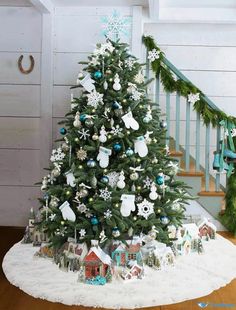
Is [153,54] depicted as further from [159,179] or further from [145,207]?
[145,207]

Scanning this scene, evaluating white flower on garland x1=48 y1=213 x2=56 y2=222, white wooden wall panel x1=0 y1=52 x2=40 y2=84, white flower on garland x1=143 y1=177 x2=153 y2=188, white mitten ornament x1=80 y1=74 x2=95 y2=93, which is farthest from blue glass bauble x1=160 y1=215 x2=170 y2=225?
white wooden wall panel x1=0 y1=52 x2=40 y2=84

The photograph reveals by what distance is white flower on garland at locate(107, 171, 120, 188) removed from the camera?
11.2 ft

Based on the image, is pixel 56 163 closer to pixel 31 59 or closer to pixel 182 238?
pixel 182 238

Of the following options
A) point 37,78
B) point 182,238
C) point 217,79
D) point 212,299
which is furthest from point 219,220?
point 37,78

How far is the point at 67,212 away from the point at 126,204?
414mm

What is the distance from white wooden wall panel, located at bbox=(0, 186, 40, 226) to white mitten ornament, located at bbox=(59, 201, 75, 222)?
157 centimetres

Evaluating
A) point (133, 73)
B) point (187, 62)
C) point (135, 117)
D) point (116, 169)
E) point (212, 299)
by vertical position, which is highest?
point (187, 62)

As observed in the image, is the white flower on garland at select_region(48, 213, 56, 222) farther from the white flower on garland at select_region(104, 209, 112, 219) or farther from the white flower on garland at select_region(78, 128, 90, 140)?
the white flower on garland at select_region(78, 128, 90, 140)

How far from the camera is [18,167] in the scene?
4.86m

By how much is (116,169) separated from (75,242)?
0.58m

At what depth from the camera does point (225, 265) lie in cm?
340

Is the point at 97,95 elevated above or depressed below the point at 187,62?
below

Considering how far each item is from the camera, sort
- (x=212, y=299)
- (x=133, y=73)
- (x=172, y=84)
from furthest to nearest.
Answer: (x=172, y=84)
(x=133, y=73)
(x=212, y=299)

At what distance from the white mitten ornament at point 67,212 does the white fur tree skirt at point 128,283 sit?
0.33 m
